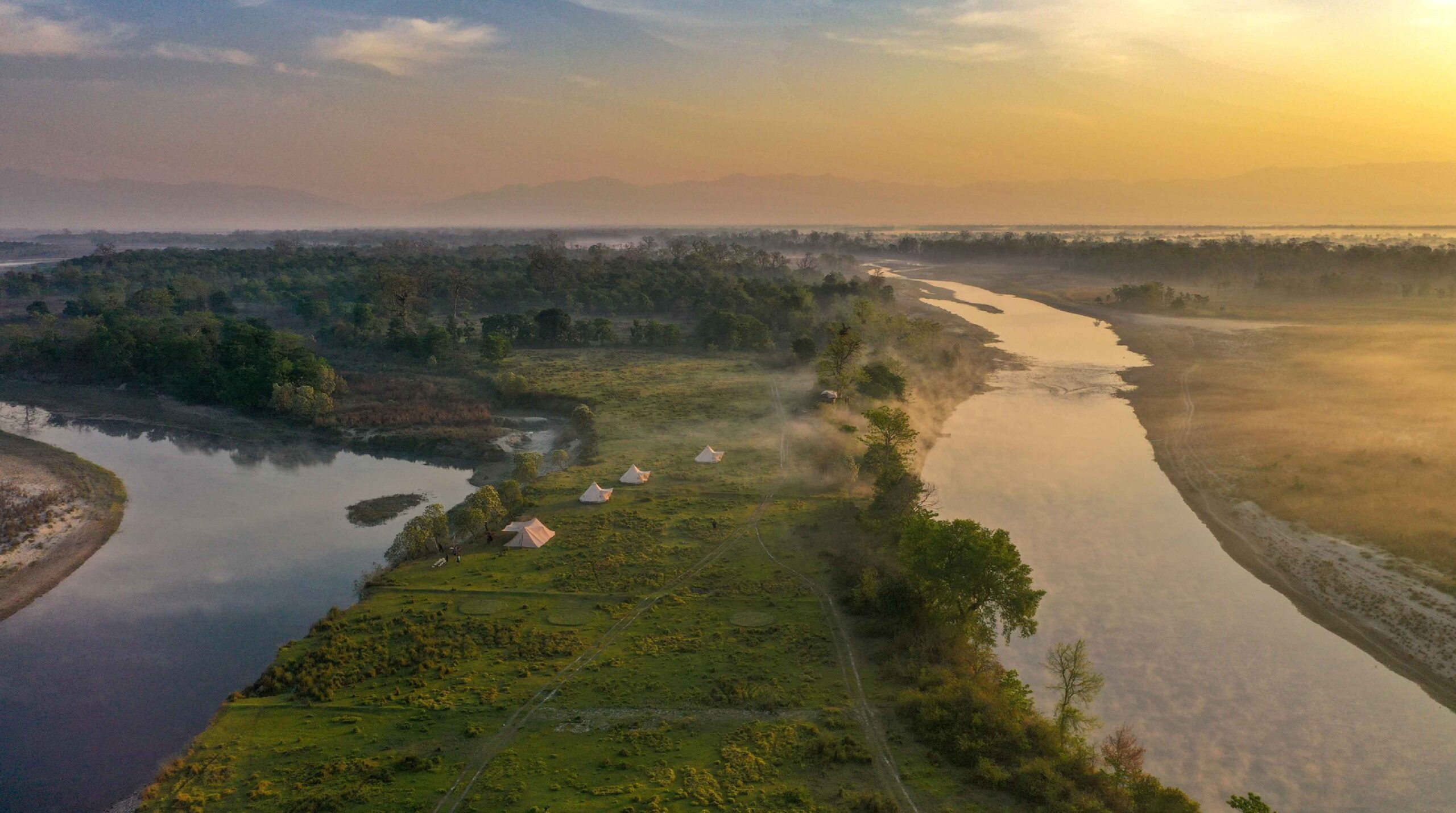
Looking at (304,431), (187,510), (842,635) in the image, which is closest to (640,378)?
(304,431)

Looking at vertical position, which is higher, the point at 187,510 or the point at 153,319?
the point at 153,319

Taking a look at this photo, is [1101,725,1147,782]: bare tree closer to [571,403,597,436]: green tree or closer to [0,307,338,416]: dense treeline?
[571,403,597,436]: green tree

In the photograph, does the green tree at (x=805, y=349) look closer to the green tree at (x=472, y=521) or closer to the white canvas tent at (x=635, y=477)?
the white canvas tent at (x=635, y=477)

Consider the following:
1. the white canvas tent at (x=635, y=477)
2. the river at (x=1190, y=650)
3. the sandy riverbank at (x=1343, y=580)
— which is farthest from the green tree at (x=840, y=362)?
the sandy riverbank at (x=1343, y=580)

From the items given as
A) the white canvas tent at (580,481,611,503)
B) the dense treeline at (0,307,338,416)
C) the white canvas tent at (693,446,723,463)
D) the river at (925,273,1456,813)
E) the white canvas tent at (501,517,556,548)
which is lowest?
the river at (925,273,1456,813)

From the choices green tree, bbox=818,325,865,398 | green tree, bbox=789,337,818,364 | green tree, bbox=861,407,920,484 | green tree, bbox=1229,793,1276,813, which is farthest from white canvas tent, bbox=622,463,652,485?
green tree, bbox=789,337,818,364

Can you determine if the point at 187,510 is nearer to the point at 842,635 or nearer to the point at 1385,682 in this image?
the point at 842,635

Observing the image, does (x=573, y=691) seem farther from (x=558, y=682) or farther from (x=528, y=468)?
(x=528, y=468)
